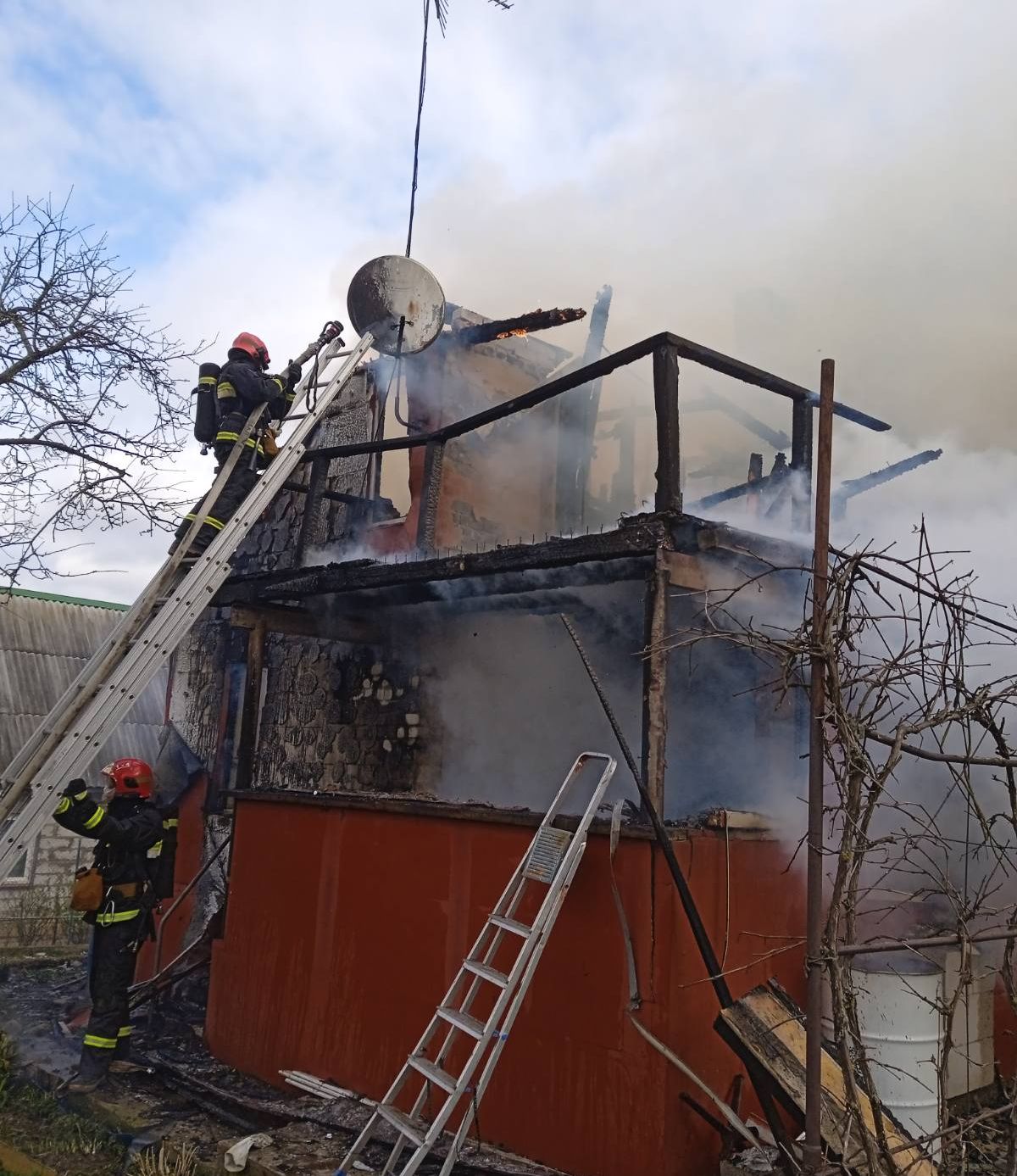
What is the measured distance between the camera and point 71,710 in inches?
195

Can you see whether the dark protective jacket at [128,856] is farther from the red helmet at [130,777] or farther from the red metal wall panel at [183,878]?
the red metal wall panel at [183,878]

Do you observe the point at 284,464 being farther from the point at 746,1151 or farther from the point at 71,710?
the point at 746,1151

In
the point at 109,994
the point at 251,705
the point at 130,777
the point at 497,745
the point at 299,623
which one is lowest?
the point at 109,994

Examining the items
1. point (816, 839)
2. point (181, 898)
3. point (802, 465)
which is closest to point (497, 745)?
point (181, 898)

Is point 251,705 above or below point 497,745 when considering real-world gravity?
above

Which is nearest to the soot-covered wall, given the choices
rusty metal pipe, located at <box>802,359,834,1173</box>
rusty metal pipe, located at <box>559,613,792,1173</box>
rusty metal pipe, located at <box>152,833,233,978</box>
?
rusty metal pipe, located at <box>152,833,233,978</box>

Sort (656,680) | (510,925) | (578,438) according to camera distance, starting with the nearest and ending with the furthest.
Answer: (510,925)
(656,680)
(578,438)

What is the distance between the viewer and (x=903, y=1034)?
4.89m

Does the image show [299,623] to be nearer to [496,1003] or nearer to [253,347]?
[253,347]

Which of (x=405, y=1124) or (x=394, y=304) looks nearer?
(x=405, y=1124)

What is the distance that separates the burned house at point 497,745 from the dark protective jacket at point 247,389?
30.8 inches

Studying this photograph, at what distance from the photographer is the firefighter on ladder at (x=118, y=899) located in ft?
20.5

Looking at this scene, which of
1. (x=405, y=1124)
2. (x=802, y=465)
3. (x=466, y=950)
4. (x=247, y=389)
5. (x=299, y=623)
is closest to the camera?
(x=405, y=1124)

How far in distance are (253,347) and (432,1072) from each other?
497cm
